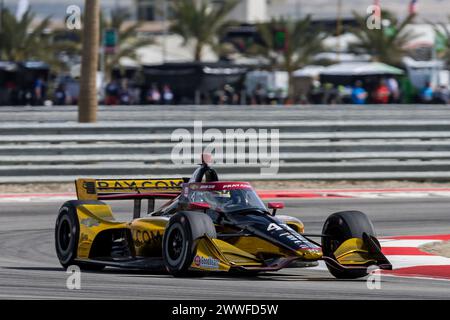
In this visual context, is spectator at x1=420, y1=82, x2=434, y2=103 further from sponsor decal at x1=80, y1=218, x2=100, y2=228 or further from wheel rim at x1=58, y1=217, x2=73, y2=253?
sponsor decal at x1=80, y1=218, x2=100, y2=228

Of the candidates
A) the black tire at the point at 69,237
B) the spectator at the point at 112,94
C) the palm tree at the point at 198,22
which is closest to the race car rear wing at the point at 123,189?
the black tire at the point at 69,237

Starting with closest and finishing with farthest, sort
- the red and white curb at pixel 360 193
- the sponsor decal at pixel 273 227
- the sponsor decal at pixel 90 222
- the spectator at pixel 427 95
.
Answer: the sponsor decal at pixel 273 227 < the sponsor decal at pixel 90 222 < the red and white curb at pixel 360 193 < the spectator at pixel 427 95

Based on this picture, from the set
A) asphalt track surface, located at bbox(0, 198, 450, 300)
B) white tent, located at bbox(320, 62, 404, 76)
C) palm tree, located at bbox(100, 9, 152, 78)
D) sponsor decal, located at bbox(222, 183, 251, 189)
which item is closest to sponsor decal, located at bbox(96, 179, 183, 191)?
asphalt track surface, located at bbox(0, 198, 450, 300)

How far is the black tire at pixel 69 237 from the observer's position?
11789mm

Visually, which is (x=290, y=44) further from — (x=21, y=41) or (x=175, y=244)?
(x=175, y=244)

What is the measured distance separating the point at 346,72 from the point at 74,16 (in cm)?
2744

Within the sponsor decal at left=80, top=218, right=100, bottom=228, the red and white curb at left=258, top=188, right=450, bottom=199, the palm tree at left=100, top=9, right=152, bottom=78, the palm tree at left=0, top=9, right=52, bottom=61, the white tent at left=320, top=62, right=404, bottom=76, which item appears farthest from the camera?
the palm tree at left=100, top=9, right=152, bottom=78

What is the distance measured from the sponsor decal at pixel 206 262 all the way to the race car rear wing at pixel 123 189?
2.00 meters

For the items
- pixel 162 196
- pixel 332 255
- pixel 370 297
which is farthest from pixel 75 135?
pixel 370 297

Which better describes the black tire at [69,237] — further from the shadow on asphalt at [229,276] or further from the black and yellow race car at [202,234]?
the shadow on asphalt at [229,276]

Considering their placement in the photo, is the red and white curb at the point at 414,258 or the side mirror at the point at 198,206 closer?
the side mirror at the point at 198,206

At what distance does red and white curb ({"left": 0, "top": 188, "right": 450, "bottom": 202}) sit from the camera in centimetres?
1944
